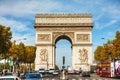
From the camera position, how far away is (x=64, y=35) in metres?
108

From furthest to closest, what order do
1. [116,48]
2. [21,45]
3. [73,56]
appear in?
[73,56]
[21,45]
[116,48]

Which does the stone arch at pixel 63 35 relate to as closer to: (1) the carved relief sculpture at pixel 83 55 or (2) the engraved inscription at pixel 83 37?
(2) the engraved inscription at pixel 83 37

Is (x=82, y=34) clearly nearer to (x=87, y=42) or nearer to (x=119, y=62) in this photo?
(x=87, y=42)

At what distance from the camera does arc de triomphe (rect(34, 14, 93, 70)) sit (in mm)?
106688

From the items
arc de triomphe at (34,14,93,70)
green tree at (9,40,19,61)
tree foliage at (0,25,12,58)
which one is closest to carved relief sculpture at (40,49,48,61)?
arc de triomphe at (34,14,93,70)

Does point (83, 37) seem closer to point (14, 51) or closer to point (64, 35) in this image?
point (64, 35)

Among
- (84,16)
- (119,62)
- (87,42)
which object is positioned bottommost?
(119,62)

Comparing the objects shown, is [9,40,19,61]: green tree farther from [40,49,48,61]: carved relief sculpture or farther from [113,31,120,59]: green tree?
[113,31,120,59]: green tree

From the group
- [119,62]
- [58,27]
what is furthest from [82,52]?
[119,62]

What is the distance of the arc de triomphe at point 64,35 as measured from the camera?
10669 centimetres

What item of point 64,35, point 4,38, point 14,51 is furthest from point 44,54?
point 4,38

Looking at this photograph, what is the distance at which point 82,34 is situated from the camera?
107 meters

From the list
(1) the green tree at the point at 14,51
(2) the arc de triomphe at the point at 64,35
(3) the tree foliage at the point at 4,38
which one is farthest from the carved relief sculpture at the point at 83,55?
(3) the tree foliage at the point at 4,38

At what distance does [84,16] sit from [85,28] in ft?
11.6
